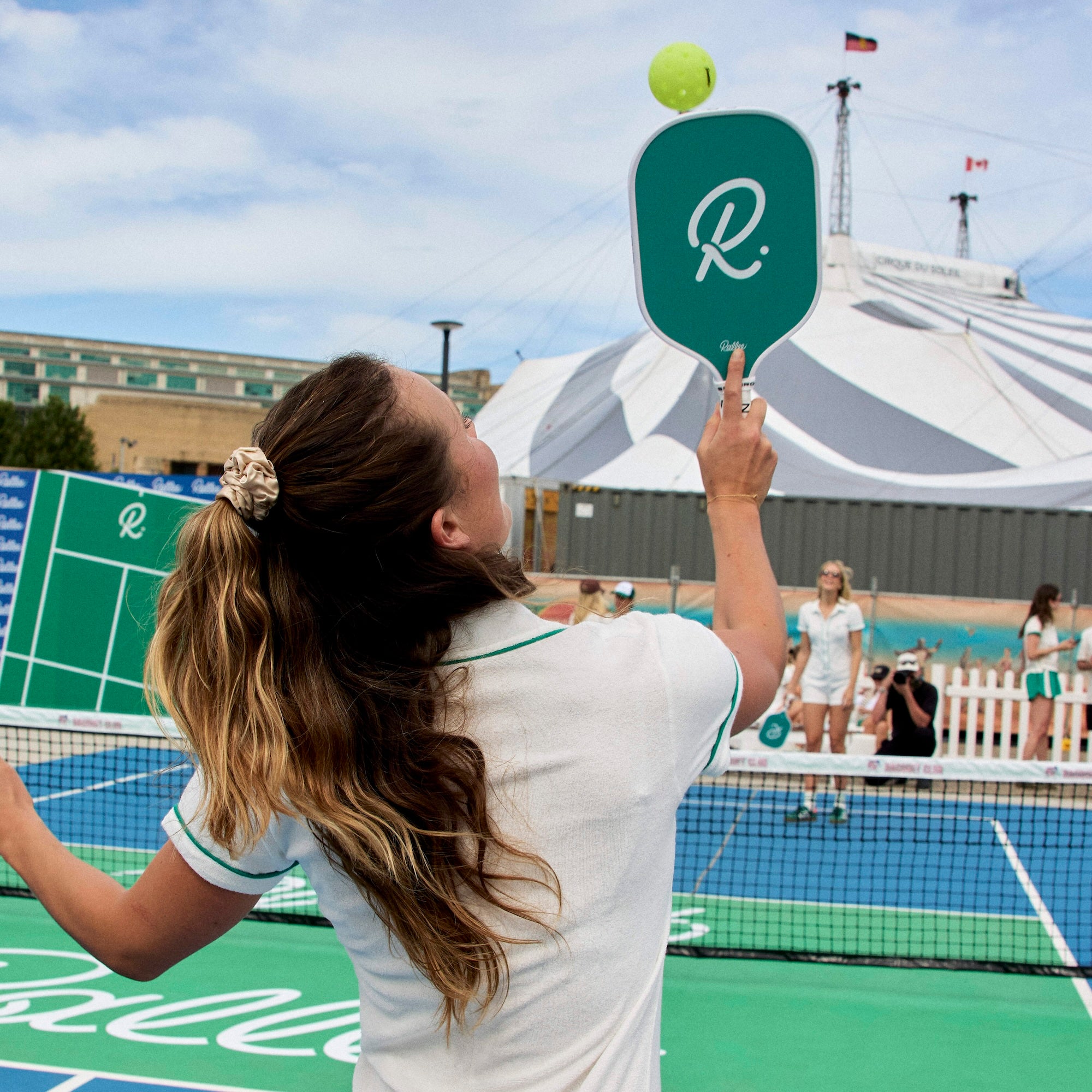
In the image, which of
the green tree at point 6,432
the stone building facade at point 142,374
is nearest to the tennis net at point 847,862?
the green tree at point 6,432

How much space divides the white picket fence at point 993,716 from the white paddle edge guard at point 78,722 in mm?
7607

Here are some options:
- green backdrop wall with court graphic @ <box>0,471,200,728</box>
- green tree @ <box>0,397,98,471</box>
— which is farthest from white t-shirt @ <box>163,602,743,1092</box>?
green tree @ <box>0,397,98,471</box>

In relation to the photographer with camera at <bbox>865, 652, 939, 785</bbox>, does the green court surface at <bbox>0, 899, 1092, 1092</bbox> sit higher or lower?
lower

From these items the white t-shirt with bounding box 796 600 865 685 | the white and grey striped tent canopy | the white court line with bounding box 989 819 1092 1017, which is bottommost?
the white court line with bounding box 989 819 1092 1017

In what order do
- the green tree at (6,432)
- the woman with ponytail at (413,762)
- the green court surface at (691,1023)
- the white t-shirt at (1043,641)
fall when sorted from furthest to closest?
the green tree at (6,432) → the white t-shirt at (1043,641) → the green court surface at (691,1023) → the woman with ponytail at (413,762)

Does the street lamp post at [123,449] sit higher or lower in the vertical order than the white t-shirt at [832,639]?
higher

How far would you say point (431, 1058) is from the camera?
49.5 inches

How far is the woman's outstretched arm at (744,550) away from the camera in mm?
1374

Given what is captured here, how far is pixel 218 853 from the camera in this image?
1222 millimetres

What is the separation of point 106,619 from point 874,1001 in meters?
9.13

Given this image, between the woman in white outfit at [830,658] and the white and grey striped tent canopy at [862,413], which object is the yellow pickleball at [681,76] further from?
the white and grey striped tent canopy at [862,413]

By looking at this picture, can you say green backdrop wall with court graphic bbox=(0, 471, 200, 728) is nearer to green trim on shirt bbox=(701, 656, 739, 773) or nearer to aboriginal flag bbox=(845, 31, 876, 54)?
green trim on shirt bbox=(701, 656, 739, 773)

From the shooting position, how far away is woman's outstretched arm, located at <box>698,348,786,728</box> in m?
1.37

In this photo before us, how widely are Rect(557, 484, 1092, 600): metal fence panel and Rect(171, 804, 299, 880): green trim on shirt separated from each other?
40.3 feet
